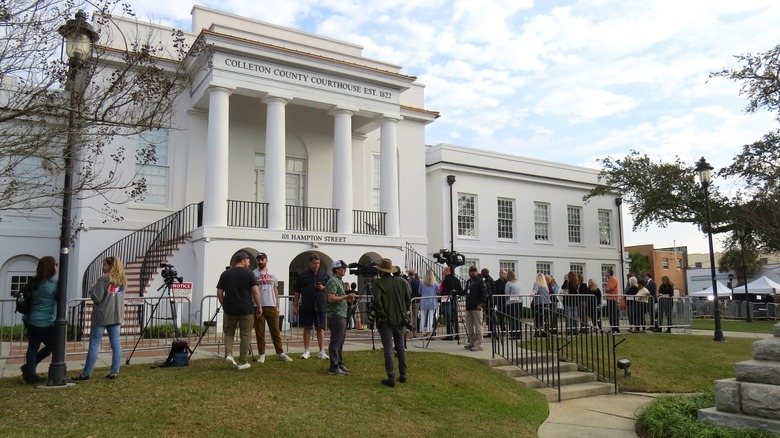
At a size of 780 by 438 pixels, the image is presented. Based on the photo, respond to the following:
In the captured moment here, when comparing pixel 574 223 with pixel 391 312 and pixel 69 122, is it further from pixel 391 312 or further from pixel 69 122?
pixel 69 122

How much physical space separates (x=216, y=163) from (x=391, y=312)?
39.6 feet

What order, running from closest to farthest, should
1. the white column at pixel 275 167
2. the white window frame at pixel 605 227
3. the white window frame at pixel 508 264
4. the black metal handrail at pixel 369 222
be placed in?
1. the white column at pixel 275 167
2. the black metal handrail at pixel 369 222
3. the white window frame at pixel 508 264
4. the white window frame at pixel 605 227

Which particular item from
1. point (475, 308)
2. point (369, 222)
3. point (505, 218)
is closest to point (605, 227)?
point (505, 218)

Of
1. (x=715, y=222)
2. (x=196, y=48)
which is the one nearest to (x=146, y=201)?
(x=196, y=48)

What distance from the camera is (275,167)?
1984 centimetres

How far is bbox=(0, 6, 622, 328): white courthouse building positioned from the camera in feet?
63.1

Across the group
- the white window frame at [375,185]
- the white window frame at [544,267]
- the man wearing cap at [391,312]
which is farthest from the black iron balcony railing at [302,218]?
the white window frame at [544,267]

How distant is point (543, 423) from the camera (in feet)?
28.1

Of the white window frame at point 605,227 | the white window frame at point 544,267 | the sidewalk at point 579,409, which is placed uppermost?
the white window frame at point 605,227

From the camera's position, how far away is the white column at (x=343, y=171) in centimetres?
2111

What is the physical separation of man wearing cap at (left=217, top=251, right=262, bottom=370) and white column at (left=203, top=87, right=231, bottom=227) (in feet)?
32.2

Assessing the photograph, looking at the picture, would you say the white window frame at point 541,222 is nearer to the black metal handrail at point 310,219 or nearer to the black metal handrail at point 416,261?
the black metal handrail at point 416,261

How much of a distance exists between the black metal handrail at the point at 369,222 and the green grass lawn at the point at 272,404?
40.5ft

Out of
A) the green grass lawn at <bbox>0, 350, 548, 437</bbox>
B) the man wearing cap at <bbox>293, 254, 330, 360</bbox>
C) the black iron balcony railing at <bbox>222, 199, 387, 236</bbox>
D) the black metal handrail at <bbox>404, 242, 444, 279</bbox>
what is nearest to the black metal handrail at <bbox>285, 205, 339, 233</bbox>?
the black iron balcony railing at <bbox>222, 199, 387, 236</bbox>
